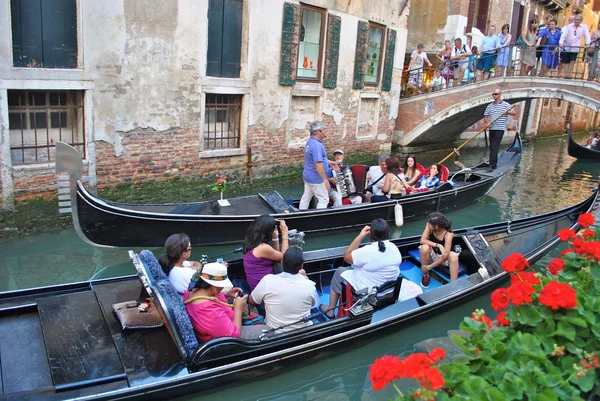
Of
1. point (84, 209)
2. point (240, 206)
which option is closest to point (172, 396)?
point (84, 209)

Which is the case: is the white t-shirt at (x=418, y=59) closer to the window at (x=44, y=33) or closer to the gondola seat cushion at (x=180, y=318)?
the window at (x=44, y=33)

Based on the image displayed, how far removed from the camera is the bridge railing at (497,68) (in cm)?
949

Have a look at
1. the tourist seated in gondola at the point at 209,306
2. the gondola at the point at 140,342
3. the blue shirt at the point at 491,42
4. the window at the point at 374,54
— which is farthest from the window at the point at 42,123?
the blue shirt at the point at 491,42

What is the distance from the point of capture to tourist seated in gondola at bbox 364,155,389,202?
6.02m

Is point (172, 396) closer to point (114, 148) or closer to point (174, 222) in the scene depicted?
point (174, 222)

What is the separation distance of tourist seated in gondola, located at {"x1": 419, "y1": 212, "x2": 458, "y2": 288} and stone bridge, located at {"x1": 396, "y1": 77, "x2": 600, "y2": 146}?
6.21 metres

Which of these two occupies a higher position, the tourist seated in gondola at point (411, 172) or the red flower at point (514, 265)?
the red flower at point (514, 265)

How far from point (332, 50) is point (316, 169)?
3174mm

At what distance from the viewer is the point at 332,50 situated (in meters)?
7.92

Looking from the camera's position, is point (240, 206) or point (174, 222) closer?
point (174, 222)

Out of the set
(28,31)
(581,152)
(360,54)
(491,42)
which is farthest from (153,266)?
(581,152)

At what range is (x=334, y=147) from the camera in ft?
28.2

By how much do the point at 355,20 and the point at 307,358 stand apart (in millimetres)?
6195

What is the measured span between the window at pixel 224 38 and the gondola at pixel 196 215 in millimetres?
1969
